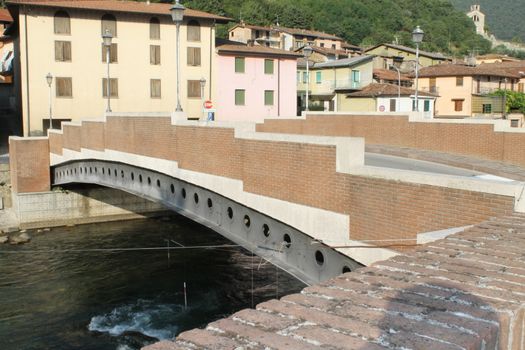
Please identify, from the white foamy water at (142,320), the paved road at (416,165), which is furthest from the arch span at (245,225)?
the paved road at (416,165)

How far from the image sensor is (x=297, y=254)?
11828mm

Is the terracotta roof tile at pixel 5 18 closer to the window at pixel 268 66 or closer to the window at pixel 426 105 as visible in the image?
the window at pixel 268 66

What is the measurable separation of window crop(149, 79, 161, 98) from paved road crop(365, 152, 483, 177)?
25.9 meters

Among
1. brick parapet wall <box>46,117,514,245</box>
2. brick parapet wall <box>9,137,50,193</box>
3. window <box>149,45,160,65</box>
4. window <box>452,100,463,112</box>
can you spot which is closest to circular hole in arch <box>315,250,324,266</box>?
brick parapet wall <box>46,117,514,245</box>

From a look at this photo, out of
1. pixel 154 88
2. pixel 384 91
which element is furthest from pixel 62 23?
pixel 384 91

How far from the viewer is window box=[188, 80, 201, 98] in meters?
43.0

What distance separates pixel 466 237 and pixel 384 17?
130 metres

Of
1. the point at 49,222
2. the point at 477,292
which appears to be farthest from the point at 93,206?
the point at 477,292

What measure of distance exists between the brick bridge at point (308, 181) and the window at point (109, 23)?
707 inches

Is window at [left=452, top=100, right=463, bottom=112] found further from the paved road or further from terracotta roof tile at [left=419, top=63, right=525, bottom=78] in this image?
the paved road

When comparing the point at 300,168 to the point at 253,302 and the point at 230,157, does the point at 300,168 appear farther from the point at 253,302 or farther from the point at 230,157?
the point at 253,302

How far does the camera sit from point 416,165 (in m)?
16.7

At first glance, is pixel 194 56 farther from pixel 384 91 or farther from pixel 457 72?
pixel 457 72

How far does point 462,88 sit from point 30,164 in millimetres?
38098
